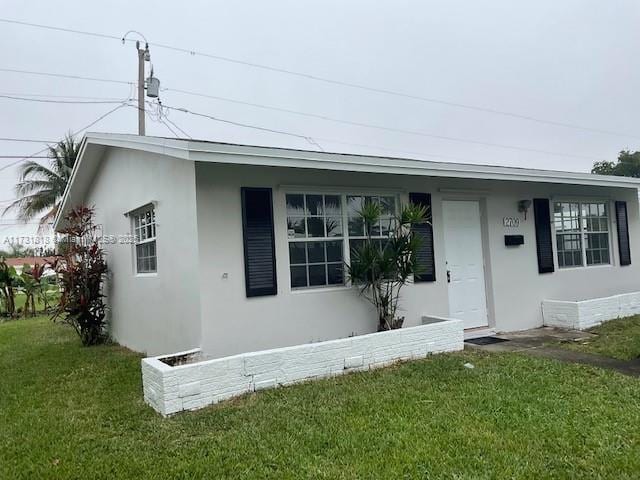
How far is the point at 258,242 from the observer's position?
19.7ft

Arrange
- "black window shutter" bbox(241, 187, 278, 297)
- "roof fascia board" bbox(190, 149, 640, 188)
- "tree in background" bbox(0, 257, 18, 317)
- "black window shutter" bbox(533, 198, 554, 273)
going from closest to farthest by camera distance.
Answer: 1. "roof fascia board" bbox(190, 149, 640, 188)
2. "black window shutter" bbox(241, 187, 278, 297)
3. "black window shutter" bbox(533, 198, 554, 273)
4. "tree in background" bbox(0, 257, 18, 317)

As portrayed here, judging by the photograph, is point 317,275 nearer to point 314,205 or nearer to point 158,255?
point 314,205

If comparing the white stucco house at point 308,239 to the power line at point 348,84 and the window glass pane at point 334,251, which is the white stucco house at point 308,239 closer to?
the window glass pane at point 334,251

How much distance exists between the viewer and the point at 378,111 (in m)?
25.3

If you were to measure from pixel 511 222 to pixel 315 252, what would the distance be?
12.7ft

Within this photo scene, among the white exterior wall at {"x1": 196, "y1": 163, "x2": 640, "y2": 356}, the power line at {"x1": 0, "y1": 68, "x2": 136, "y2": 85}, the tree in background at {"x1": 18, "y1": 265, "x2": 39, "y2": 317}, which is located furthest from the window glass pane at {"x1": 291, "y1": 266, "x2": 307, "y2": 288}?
the tree in background at {"x1": 18, "y1": 265, "x2": 39, "y2": 317}

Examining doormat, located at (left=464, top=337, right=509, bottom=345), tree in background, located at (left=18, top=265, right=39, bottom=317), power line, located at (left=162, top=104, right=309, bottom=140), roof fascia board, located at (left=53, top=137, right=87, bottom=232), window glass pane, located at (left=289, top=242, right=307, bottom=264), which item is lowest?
doormat, located at (left=464, top=337, right=509, bottom=345)

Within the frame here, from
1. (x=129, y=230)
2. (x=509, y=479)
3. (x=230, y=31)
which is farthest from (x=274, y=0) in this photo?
(x=509, y=479)

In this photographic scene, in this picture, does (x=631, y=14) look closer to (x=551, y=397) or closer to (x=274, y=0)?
(x=274, y=0)

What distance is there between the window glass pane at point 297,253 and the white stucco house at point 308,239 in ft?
0.07

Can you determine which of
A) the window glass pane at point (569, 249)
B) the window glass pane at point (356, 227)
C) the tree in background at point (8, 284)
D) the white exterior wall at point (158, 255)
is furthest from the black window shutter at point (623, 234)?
the tree in background at point (8, 284)

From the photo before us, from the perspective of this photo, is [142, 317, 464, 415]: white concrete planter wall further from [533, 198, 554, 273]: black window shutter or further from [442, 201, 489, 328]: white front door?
[533, 198, 554, 273]: black window shutter

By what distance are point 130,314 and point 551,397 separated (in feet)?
22.6

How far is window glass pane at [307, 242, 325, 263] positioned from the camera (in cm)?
650
